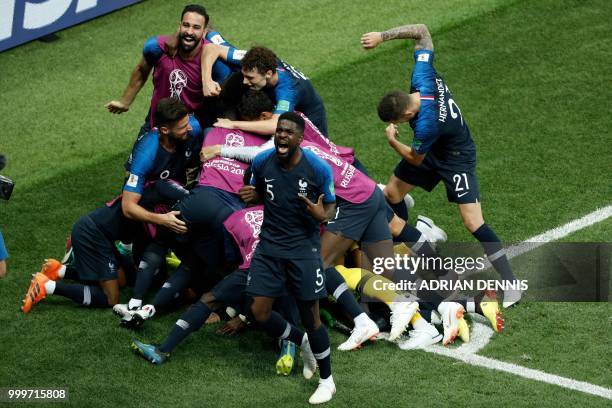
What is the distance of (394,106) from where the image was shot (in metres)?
9.42

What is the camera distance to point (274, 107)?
10.1m

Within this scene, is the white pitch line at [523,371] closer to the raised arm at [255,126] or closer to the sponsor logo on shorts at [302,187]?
the sponsor logo on shorts at [302,187]

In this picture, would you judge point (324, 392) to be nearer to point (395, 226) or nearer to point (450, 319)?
point (450, 319)

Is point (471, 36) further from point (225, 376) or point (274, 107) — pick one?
point (225, 376)

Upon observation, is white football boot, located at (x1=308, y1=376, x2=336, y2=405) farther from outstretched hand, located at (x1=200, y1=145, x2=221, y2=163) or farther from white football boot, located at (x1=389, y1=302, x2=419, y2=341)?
outstretched hand, located at (x1=200, y1=145, x2=221, y2=163)

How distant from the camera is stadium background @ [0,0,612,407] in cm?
848

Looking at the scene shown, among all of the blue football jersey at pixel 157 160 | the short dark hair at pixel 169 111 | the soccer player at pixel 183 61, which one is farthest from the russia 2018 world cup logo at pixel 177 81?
the short dark hair at pixel 169 111

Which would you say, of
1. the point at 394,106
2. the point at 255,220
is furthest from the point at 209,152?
the point at 394,106

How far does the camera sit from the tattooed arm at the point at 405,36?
32.9 ft

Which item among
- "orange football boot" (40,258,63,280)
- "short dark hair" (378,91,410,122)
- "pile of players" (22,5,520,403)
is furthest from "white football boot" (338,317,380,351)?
"orange football boot" (40,258,63,280)

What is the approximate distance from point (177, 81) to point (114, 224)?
1.58 meters

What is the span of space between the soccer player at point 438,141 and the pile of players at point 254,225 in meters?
0.01

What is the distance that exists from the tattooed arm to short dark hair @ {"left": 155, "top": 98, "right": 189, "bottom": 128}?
70.4 inches

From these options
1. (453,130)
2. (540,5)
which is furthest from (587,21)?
(453,130)
